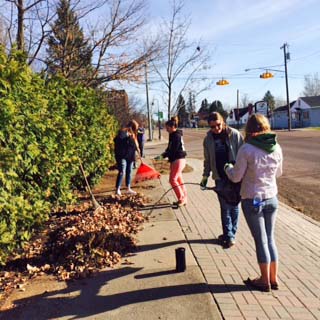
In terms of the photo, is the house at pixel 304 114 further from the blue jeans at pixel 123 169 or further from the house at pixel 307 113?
the blue jeans at pixel 123 169

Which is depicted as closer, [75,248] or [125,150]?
[75,248]

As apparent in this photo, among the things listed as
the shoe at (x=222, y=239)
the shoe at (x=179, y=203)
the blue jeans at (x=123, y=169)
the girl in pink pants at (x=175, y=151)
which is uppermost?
the girl in pink pants at (x=175, y=151)

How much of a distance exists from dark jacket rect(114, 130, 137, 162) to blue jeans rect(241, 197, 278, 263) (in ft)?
19.3

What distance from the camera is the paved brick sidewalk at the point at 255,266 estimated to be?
3.85 metres

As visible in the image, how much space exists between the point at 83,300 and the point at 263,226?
198 centimetres

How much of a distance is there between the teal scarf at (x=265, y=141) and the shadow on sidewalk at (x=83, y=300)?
155cm

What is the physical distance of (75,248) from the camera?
5.55 m

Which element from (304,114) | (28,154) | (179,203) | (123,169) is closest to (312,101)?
(304,114)

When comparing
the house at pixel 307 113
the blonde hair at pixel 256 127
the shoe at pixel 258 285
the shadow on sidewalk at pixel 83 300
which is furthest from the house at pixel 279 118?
the shadow on sidewalk at pixel 83 300

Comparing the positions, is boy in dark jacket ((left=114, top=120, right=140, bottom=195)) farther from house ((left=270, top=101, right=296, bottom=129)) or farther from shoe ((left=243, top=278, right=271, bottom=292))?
house ((left=270, top=101, right=296, bottom=129))

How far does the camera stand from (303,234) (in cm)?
636

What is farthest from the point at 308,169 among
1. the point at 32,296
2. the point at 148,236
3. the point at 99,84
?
the point at 32,296

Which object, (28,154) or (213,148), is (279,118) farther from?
(28,154)

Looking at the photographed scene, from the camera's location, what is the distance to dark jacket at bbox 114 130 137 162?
9.95 m
